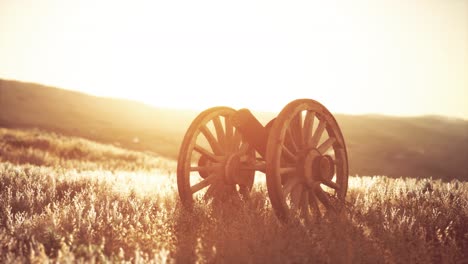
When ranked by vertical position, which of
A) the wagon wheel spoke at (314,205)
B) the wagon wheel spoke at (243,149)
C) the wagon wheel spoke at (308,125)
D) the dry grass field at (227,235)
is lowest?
the dry grass field at (227,235)

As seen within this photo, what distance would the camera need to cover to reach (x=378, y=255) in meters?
3.63

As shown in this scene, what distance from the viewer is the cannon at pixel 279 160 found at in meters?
4.20

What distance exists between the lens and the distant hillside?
1133 inches

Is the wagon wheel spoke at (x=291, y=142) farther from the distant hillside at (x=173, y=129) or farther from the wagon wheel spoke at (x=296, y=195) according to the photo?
the distant hillside at (x=173, y=129)

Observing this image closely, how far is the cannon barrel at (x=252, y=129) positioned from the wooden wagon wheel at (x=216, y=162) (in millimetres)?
454

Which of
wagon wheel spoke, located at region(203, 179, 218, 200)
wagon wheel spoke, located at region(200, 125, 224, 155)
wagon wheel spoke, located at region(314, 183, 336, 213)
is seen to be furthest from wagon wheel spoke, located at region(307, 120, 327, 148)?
wagon wheel spoke, located at region(203, 179, 218, 200)

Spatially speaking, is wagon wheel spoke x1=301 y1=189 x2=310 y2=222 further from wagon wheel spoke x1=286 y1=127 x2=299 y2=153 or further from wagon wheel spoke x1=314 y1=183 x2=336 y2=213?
wagon wheel spoke x1=286 y1=127 x2=299 y2=153

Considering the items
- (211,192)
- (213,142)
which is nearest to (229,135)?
(213,142)

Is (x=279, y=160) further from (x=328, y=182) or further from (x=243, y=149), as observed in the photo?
(x=243, y=149)

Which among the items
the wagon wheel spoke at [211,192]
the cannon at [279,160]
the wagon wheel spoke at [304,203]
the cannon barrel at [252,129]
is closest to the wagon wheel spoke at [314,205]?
the cannon at [279,160]

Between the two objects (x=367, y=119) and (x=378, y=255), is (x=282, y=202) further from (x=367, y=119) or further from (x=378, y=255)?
(x=367, y=119)

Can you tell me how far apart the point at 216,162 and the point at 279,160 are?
1658 millimetres

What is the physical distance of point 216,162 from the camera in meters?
5.57

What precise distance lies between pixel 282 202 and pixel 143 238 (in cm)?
147
